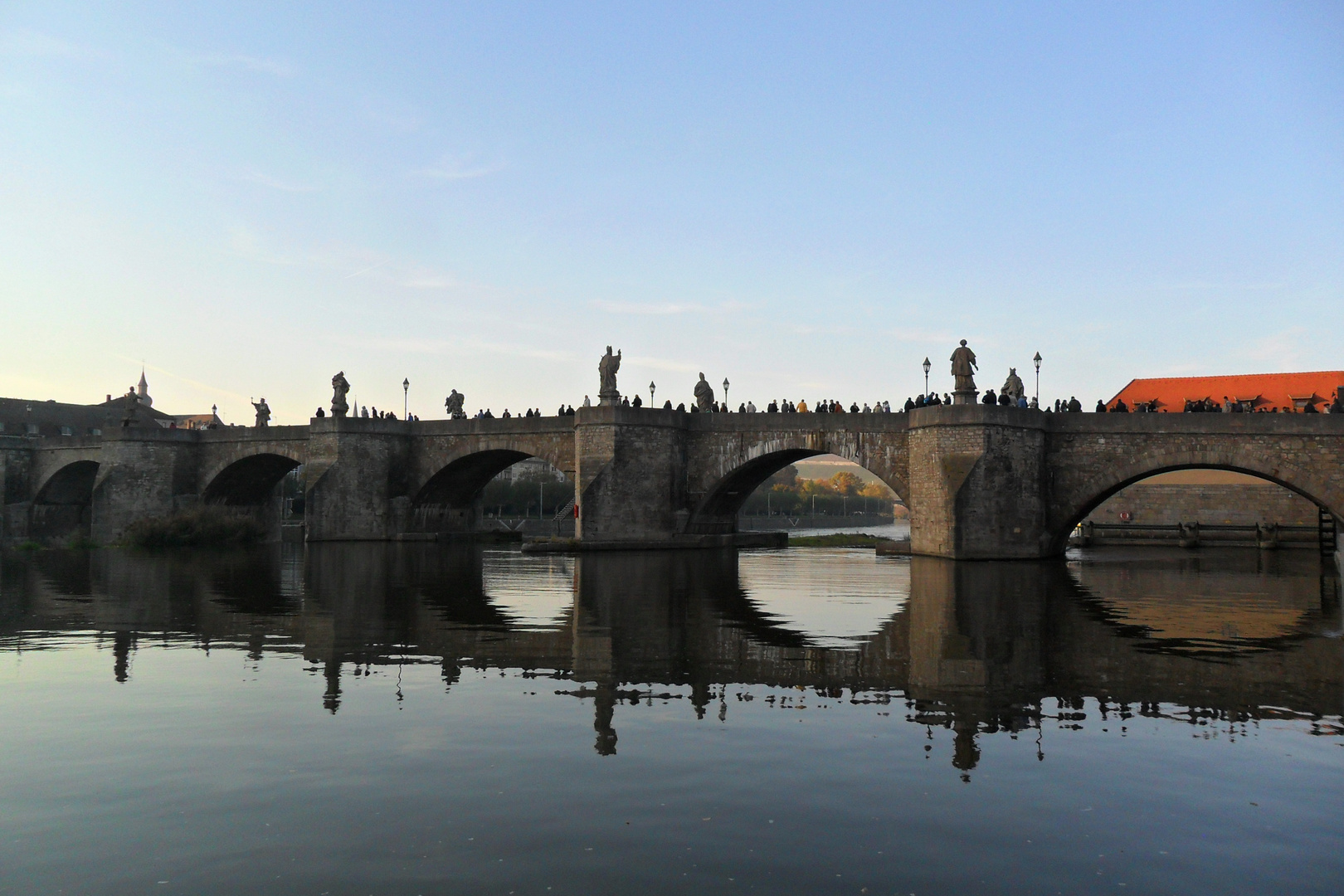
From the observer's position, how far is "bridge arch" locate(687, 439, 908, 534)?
39.8 m

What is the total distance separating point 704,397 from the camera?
151 feet

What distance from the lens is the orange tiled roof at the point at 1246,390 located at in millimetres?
52125

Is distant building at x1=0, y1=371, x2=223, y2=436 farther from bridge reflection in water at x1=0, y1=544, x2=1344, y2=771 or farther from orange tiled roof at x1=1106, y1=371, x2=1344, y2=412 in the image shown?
orange tiled roof at x1=1106, y1=371, x2=1344, y2=412

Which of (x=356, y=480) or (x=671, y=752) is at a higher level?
(x=356, y=480)

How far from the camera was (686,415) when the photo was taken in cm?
4394

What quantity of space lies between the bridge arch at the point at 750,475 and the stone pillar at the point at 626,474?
1835 mm

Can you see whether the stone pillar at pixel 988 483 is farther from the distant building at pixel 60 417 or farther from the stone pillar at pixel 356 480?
the distant building at pixel 60 417

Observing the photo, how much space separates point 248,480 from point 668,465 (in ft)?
101

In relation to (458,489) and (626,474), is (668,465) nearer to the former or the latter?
(626,474)

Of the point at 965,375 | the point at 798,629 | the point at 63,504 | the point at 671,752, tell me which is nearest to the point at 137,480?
the point at 63,504

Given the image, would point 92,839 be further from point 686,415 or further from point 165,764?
point 686,415

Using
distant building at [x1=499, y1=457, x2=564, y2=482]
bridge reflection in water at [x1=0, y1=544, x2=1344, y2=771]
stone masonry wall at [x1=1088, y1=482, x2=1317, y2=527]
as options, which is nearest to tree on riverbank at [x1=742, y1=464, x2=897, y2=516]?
distant building at [x1=499, y1=457, x2=564, y2=482]

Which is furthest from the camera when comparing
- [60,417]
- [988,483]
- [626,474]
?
[60,417]

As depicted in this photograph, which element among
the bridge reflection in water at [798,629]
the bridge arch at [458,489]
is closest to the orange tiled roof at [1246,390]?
the bridge reflection in water at [798,629]
